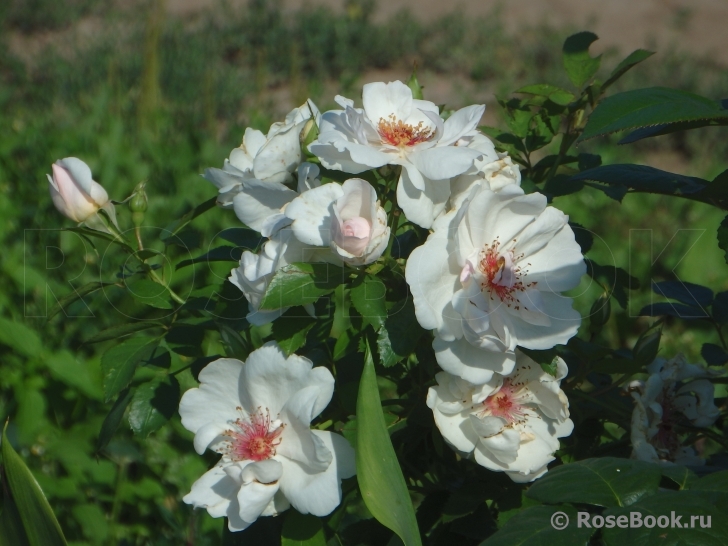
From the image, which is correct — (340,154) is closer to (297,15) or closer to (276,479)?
(276,479)

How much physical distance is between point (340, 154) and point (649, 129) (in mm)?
378

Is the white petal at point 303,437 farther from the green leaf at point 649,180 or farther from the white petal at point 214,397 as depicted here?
the green leaf at point 649,180

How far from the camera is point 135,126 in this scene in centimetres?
366

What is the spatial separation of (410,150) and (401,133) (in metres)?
0.04

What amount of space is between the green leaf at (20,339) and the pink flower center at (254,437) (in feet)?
3.92

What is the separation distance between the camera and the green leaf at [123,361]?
3.01 feet

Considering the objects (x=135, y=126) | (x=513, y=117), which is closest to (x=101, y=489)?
(x=513, y=117)

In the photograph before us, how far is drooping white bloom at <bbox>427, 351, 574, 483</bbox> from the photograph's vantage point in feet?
2.68

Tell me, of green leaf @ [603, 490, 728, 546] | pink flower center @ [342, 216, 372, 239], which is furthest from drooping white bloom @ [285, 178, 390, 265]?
green leaf @ [603, 490, 728, 546]

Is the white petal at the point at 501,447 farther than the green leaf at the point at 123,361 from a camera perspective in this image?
No

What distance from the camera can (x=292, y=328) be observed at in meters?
0.84

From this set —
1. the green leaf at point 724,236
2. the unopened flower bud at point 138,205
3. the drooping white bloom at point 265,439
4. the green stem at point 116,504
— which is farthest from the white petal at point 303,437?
the green stem at point 116,504

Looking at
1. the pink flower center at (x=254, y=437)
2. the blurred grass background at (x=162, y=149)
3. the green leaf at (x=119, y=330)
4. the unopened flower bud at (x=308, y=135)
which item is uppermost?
the unopened flower bud at (x=308, y=135)

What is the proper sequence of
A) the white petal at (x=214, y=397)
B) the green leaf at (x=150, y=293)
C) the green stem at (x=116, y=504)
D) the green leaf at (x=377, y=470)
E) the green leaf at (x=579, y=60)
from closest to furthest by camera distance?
the green leaf at (x=377, y=470) → the white petal at (x=214, y=397) → the green leaf at (x=150, y=293) → the green leaf at (x=579, y=60) → the green stem at (x=116, y=504)
